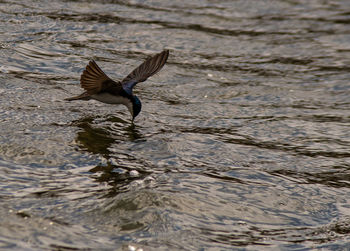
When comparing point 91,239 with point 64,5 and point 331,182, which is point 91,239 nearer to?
point 331,182

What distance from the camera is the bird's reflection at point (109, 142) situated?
4.23 meters

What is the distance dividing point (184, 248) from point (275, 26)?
7.28 m

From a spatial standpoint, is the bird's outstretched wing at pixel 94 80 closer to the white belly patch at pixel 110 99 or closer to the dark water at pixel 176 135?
the white belly patch at pixel 110 99

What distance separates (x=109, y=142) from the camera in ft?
16.7

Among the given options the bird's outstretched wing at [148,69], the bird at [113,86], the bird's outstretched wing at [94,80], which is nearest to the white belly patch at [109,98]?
the bird at [113,86]

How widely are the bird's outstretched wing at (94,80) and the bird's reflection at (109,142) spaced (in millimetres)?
345

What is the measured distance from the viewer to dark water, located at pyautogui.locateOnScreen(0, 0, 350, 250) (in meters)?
3.63

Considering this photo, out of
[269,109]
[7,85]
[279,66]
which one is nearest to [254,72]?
[279,66]

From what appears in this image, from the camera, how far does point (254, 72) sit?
791 cm

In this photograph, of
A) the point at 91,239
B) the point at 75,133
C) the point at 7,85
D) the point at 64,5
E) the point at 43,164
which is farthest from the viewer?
the point at 64,5

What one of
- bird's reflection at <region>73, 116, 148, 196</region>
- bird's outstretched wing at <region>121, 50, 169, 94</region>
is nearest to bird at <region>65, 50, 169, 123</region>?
bird's outstretched wing at <region>121, 50, 169, 94</region>

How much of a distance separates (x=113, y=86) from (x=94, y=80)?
0.25 metres

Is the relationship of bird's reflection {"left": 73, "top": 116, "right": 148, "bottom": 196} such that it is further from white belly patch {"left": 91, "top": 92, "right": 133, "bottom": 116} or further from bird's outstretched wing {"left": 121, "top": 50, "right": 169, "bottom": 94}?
bird's outstretched wing {"left": 121, "top": 50, "right": 169, "bottom": 94}

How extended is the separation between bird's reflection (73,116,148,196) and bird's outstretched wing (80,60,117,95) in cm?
35
